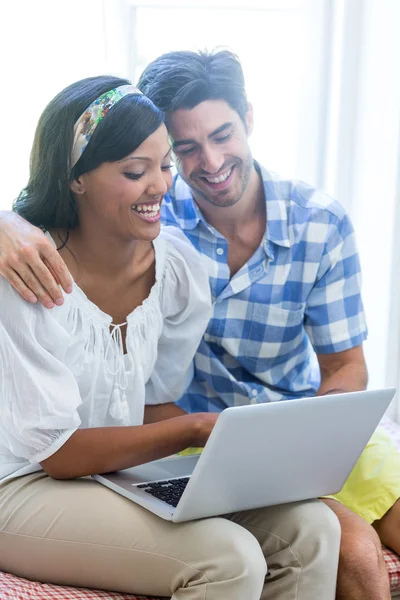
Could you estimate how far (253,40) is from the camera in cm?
286

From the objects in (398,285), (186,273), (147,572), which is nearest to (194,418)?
(147,572)

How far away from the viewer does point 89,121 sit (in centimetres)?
155

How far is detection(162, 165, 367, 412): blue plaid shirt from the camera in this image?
1967mm

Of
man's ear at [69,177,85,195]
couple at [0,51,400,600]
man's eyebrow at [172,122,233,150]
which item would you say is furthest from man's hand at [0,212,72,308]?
man's eyebrow at [172,122,233,150]

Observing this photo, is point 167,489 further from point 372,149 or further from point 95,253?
point 372,149

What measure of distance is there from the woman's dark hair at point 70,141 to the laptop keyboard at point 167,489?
0.50m

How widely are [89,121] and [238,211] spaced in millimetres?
554

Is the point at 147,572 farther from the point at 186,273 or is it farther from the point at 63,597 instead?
the point at 186,273

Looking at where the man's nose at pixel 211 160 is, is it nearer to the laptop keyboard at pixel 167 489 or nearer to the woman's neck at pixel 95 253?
the woman's neck at pixel 95 253

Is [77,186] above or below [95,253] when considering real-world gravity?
above

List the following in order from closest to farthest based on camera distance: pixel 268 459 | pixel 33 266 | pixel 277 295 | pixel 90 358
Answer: pixel 268 459, pixel 33 266, pixel 90 358, pixel 277 295

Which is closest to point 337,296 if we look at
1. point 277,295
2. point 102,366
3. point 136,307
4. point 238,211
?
point 277,295

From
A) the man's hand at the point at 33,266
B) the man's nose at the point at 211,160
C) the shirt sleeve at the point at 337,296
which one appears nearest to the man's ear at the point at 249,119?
the man's nose at the point at 211,160

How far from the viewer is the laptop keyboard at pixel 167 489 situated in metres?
1.45
